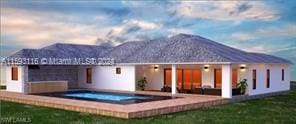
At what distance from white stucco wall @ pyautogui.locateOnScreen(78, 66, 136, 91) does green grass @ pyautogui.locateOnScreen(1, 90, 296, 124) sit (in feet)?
28.6

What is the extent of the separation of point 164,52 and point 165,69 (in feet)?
8.66

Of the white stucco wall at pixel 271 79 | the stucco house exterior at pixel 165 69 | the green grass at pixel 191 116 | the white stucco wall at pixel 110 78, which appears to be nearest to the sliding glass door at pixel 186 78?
the stucco house exterior at pixel 165 69

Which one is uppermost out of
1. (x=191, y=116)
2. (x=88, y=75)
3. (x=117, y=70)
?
(x=117, y=70)

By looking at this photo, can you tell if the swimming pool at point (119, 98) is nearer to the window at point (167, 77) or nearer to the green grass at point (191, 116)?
the green grass at point (191, 116)

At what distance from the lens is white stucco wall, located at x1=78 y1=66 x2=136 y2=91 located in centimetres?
2509

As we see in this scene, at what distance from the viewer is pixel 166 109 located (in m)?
15.3

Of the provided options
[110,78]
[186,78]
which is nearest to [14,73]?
[110,78]

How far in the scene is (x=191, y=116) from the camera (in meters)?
14.5

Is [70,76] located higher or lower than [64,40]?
lower

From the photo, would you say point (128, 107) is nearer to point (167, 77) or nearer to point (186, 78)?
point (186, 78)

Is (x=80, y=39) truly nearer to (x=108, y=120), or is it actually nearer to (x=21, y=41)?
(x=21, y=41)

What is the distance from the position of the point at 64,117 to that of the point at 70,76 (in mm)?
14580

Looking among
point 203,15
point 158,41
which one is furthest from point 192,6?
point 158,41

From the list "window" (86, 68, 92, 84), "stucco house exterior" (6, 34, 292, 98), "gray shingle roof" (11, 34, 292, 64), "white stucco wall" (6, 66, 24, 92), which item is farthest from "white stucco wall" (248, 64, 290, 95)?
"white stucco wall" (6, 66, 24, 92)
